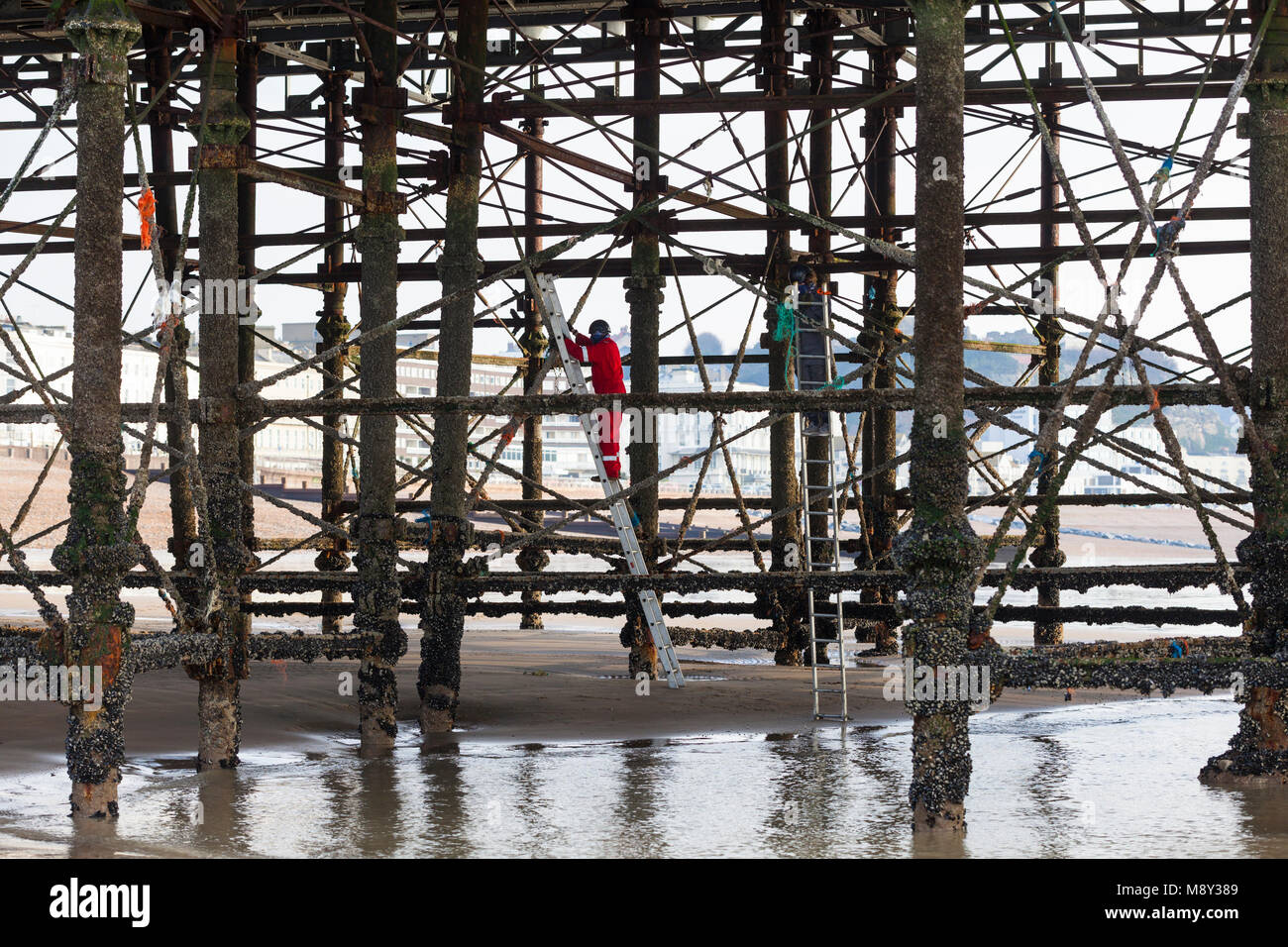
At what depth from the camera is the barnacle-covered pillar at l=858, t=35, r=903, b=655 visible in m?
16.0

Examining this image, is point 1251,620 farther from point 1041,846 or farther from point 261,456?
point 261,456

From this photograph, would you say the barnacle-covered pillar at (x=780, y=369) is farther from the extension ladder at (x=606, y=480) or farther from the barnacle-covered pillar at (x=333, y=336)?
the barnacle-covered pillar at (x=333, y=336)

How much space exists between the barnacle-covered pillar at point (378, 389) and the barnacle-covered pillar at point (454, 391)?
353 millimetres

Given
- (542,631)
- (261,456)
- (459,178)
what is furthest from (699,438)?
(459,178)

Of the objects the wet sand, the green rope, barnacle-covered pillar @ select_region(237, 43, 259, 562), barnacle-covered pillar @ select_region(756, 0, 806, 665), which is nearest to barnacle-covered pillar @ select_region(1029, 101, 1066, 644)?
the wet sand

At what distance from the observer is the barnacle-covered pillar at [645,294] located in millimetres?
14227

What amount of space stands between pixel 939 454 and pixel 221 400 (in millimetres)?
4861

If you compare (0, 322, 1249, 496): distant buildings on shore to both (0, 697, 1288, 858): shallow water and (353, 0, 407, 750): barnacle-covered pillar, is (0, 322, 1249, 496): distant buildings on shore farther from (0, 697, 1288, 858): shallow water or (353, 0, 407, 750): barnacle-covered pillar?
(0, 697, 1288, 858): shallow water

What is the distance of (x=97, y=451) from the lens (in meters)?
8.12

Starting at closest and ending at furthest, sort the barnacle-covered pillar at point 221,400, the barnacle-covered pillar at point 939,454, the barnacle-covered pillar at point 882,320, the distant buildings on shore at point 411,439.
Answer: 1. the barnacle-covered pillar at point 939,454
2. the barnacle-covered pillar at point 221,400
3. the barnacle-covered pillar at point 882,320
4. the distant buildings on shore at point 411,439

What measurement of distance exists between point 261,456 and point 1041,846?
66848mm

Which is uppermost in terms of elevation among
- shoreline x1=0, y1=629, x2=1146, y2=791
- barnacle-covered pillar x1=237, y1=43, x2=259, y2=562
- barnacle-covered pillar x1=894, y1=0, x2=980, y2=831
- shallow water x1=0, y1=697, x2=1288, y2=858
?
barnacle-covered pillar x1=237, y1=43, x2=259, y2=562

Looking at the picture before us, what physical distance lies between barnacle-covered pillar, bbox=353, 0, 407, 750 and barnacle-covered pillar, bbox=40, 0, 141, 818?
2.61 metres

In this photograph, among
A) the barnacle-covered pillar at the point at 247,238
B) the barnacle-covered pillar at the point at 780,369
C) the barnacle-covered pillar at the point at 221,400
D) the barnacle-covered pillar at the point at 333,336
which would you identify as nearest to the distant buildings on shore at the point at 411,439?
the barnacle-covered pillar at the point at 333,336
